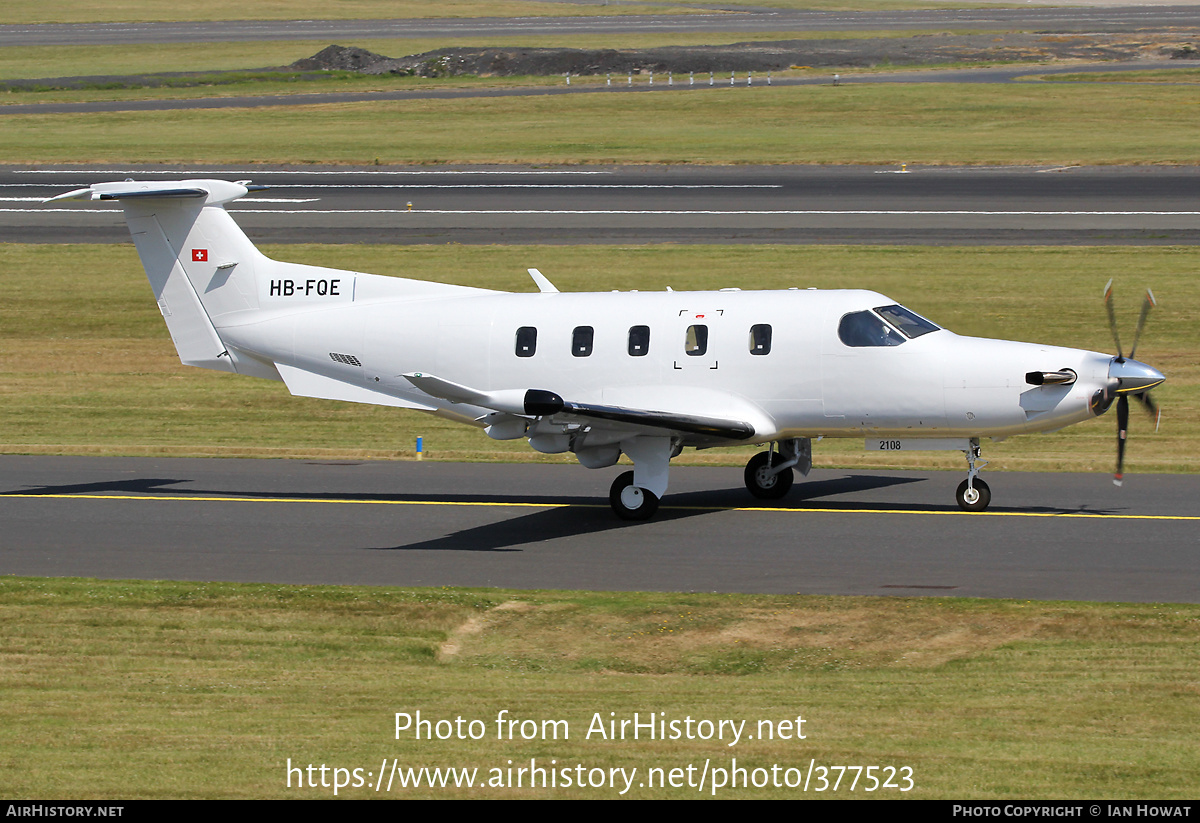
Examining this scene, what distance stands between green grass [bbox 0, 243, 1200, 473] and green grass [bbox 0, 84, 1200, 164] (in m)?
16.3

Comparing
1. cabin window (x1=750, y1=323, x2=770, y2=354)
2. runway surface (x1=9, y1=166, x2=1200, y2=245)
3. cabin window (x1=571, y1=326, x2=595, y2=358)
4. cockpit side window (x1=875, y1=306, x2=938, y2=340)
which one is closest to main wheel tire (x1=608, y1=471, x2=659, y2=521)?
cabin window (x1=571, y1=326, x2=595, y2=358)

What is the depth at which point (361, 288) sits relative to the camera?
21.4m

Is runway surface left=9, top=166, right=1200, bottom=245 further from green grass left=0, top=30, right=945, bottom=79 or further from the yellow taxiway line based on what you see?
green grass left=0, top=30, right=945, bottom=79

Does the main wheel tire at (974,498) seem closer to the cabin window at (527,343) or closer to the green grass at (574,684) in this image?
the green grass at (574,684)

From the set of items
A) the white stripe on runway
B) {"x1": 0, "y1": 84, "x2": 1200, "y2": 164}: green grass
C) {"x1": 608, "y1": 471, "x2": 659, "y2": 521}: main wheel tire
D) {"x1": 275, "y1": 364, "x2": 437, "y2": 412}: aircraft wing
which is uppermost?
{"x1": 0, "y1": 84, "x2": 1200, "y2": 164}: green grass

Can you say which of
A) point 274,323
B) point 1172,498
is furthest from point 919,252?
point 274,323

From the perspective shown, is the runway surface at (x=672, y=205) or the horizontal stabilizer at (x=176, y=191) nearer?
the horizontal stabilizer at (x=176, y=191)

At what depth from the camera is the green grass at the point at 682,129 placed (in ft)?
182

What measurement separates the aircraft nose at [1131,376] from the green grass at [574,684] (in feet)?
13.8

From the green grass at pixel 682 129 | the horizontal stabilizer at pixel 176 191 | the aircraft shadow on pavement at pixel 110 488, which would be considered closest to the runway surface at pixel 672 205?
the green grass at pixel 682 129

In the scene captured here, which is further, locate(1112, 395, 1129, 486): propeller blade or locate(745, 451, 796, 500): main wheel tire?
locate(745, 451, 796, 500): main wheel tire

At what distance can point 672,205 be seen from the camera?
45.8 metres

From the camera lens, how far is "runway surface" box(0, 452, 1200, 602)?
53.5ft

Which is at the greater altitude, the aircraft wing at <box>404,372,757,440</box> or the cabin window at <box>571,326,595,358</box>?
the cabin window at <box>571,326,595,358</box>
